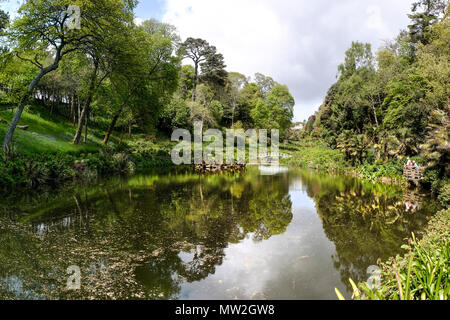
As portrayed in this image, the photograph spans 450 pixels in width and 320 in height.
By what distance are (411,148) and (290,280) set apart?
20.6 m

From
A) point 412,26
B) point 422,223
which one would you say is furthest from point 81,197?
point 412,26

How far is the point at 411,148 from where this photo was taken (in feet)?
65.9

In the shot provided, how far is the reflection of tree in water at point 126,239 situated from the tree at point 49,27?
8699 millimetres

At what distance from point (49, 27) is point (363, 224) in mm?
18874

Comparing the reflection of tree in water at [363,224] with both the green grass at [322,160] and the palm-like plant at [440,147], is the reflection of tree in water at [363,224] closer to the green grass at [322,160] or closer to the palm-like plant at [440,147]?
the palm-like plant at [440,147]

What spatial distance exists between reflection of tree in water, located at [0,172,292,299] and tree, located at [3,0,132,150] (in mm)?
8699

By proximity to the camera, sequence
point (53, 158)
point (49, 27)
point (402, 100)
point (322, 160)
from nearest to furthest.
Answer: point (49, 27)
point (53, 158)
point (402, 100)
point (322, 160)

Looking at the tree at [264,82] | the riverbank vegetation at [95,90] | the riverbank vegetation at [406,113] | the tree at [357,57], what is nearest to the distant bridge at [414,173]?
the riverbank vegetation at [406,113]

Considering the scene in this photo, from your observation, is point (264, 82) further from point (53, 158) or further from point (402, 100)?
point (53, 158)

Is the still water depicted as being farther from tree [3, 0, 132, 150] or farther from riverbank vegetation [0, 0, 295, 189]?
tree [3, 0, 132, 150]

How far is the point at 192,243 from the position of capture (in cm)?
625

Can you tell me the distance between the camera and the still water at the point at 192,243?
4.25m

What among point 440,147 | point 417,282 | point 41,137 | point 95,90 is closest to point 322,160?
point 440,147
